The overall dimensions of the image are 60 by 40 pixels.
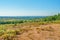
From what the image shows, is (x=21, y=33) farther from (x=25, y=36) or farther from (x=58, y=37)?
(x=58, y=37)

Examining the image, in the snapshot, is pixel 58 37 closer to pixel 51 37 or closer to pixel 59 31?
pixel 51 37

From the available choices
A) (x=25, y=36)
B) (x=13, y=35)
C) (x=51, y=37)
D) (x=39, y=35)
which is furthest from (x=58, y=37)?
(x=13, y=35)

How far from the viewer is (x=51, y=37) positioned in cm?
1213

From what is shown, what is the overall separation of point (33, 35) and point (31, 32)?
0.77 metres

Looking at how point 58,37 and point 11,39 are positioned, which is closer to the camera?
point 11,39

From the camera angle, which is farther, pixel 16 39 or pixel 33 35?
pixel 33 35

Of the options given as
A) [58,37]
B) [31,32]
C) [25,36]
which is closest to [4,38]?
[25,36]

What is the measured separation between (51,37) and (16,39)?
94.4 inches

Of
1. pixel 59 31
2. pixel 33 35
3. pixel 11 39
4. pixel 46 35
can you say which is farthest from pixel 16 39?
pixel 59 31

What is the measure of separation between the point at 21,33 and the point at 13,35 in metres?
1.18

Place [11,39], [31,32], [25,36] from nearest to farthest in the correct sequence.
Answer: [11,39] → [25,36] → [31,32]

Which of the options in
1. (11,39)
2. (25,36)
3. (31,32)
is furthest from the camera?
(31,32)

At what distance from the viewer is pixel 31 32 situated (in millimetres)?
13180

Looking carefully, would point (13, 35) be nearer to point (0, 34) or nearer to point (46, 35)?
point (0, 34)
